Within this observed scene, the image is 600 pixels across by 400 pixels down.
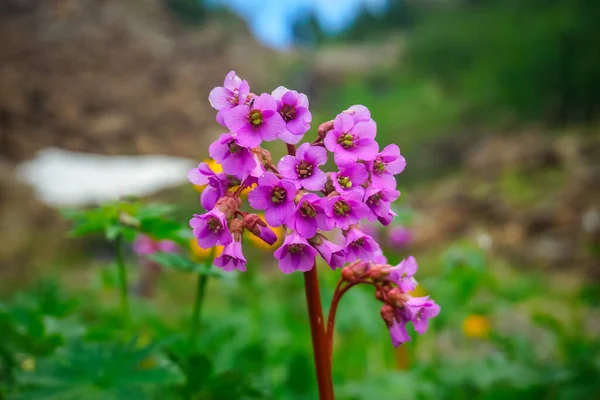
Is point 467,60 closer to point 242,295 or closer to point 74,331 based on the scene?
point 242,295

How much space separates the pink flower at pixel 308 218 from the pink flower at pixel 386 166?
10 centimetres

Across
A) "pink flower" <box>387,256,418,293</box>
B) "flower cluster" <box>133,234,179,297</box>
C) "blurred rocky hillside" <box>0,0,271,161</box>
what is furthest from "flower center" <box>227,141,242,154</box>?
"blurred rocky hillside" <box>0,0,271,161</box>

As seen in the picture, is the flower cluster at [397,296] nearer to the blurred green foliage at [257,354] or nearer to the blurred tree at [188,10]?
the blurred green foliage at [257,354]

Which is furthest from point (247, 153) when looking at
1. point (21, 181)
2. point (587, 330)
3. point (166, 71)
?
point (166, 71)

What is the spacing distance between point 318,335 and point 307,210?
0.21m

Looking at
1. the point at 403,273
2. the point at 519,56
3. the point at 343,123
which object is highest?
the point at 519,56

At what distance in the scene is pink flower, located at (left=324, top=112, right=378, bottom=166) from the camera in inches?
27.6

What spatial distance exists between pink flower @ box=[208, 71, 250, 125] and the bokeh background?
59 cm

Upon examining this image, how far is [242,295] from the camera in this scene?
2629 mm

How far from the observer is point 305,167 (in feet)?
2.29

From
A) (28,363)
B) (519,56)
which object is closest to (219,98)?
(28,363)

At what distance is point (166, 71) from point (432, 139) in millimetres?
6519

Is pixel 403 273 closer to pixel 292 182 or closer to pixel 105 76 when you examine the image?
pixel 292 182

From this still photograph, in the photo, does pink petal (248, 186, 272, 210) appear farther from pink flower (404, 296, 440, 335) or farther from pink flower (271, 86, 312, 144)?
pink flower (404, 296, 440, 335)
